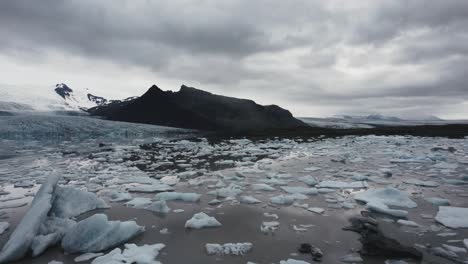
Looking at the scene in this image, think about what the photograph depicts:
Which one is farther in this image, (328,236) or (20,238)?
(328,236)

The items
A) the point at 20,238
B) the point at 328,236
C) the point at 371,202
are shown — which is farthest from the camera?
the point at 371,202

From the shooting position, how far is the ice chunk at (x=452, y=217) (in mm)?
4125

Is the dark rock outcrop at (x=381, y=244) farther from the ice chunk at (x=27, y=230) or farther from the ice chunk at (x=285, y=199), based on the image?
the ice chunk at (x=27, y=230)

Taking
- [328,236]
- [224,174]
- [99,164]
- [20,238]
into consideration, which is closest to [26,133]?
[99,164]

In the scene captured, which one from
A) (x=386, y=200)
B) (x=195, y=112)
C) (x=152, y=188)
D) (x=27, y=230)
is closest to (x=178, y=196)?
(x=152, y=188)

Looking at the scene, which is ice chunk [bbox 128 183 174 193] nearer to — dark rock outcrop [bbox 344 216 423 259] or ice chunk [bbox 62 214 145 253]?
ice chunk [bbox 62 214 145 253]

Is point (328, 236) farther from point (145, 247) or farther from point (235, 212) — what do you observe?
point (145, 247)

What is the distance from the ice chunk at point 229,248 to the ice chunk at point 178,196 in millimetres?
2042

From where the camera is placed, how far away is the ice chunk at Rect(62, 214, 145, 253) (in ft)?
11.4

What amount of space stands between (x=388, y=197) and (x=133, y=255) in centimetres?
416

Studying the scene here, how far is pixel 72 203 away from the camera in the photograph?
4719 mm

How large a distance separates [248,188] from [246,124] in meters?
45.3

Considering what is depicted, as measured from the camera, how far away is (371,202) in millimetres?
5113

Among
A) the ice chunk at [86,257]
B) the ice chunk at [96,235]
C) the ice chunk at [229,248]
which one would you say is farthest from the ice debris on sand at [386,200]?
the ice chunk at [86,257]
